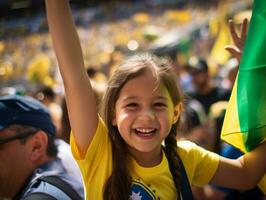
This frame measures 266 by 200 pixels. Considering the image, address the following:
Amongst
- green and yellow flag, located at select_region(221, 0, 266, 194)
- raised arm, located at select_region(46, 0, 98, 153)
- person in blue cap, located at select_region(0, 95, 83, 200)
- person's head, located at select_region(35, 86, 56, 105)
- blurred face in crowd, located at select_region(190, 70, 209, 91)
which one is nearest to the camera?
raised arm, located at select_region(46, 0, 98, 153)

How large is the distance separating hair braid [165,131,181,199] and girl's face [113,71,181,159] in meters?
0.08

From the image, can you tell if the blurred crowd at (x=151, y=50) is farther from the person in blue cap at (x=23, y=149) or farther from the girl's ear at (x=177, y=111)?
the person in blue cap at (x=23, y=149)

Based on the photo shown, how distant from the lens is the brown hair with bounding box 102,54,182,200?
145cm

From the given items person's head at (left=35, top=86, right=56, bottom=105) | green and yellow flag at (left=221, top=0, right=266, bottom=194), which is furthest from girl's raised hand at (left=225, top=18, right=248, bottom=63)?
person's head at (left=35, top=86, right=56, bottom=105)

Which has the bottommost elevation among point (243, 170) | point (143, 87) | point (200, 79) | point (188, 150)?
point (200, 79)

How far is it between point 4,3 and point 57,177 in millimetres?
4535

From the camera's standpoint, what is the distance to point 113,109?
5.08ft

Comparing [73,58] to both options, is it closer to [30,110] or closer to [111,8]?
[30,110]

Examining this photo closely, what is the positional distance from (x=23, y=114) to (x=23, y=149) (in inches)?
4.8

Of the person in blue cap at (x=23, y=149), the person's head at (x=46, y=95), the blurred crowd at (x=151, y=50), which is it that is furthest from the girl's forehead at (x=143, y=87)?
the person's head at (x=46, y=95)

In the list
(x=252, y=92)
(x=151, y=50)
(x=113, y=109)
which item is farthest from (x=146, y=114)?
(x=151, y=50)

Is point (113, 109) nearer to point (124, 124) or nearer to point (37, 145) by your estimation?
point (124, 124)

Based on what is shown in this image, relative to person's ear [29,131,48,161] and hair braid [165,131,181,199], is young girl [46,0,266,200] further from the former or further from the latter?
person's ear [29,131,48,161]

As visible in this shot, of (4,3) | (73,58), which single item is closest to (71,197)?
(73,58)
